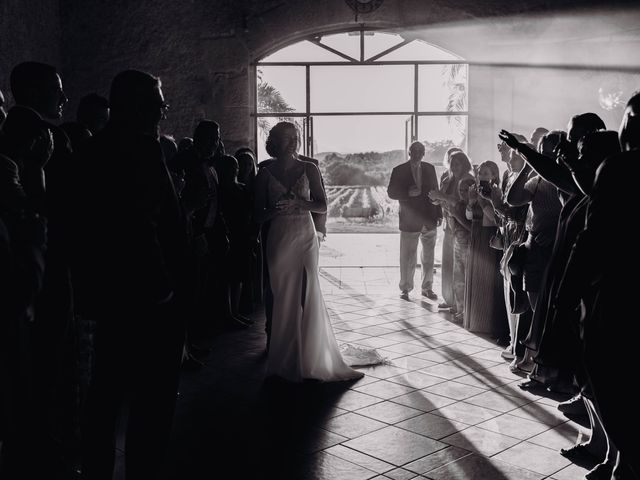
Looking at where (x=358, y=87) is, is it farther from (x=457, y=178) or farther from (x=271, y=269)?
(x=271, y=269)

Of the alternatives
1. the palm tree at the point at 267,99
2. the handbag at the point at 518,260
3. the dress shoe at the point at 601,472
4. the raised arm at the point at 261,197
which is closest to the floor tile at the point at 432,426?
the dress shoe at the point at 601,472

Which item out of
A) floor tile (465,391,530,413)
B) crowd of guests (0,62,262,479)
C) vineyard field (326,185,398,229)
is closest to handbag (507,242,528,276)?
floor tile (465,391,530,413)

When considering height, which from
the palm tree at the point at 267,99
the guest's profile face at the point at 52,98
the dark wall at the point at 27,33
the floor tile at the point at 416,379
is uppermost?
the dark wall at the point at 27,33

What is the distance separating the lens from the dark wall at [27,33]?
29.6ft

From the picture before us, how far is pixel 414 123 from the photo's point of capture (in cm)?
1191

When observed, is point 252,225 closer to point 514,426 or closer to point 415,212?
point 415,212

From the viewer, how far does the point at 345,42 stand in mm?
11641

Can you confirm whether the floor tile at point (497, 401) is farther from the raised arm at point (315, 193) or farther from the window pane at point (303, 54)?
the window pane at point (303, 54)

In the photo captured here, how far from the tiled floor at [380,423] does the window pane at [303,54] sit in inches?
264

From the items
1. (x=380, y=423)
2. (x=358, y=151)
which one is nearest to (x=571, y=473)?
(x=380, y=423)

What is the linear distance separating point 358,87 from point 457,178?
4630mm

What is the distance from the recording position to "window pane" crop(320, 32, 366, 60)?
11.6 m

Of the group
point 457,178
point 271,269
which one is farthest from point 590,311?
point 457,178

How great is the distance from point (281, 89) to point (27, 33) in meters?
4.02
